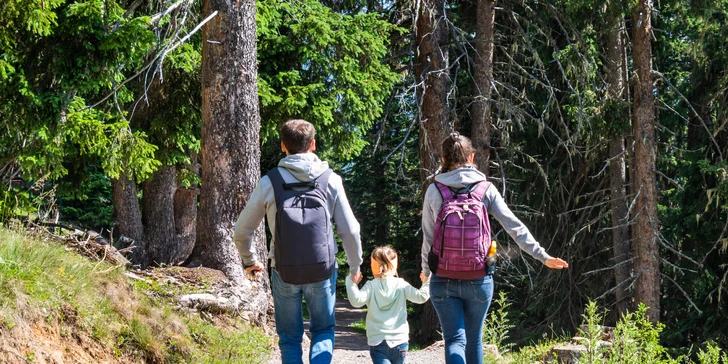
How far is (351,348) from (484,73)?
689 cm

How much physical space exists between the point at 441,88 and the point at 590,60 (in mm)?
2933

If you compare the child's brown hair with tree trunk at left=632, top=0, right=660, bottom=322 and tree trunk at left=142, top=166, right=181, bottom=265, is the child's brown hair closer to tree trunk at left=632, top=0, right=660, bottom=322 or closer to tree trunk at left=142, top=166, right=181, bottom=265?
tree trunk at left=632, top=0, right=660, bottom=322

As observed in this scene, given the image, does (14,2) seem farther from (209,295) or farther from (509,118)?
(509,118)

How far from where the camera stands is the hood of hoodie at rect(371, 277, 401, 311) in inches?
226

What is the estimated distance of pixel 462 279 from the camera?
5.09 m

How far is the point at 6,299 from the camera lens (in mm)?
5551

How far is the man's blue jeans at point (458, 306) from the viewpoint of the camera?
5.12 m

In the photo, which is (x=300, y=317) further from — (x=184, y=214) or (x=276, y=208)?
(x=184, y=214)

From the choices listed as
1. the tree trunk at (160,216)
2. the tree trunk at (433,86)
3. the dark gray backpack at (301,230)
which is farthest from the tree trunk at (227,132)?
the tree trunk at (160,216)

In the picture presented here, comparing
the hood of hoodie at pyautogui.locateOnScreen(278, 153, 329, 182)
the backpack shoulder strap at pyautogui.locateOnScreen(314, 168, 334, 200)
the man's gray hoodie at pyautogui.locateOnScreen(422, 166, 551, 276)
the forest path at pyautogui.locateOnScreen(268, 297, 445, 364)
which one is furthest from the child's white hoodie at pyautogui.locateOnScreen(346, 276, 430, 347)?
the forest path at pyautogui.locateOnScreen(268, 297, 445, 364)

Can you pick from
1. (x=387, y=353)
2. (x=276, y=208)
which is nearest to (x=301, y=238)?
(x=276, y=208)

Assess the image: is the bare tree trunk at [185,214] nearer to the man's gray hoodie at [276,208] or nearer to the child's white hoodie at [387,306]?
the child's white hoodie at [387,306]

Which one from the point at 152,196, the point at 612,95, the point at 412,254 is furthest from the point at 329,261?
the point at 412,254

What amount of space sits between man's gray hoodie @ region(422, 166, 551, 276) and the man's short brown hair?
829mm
